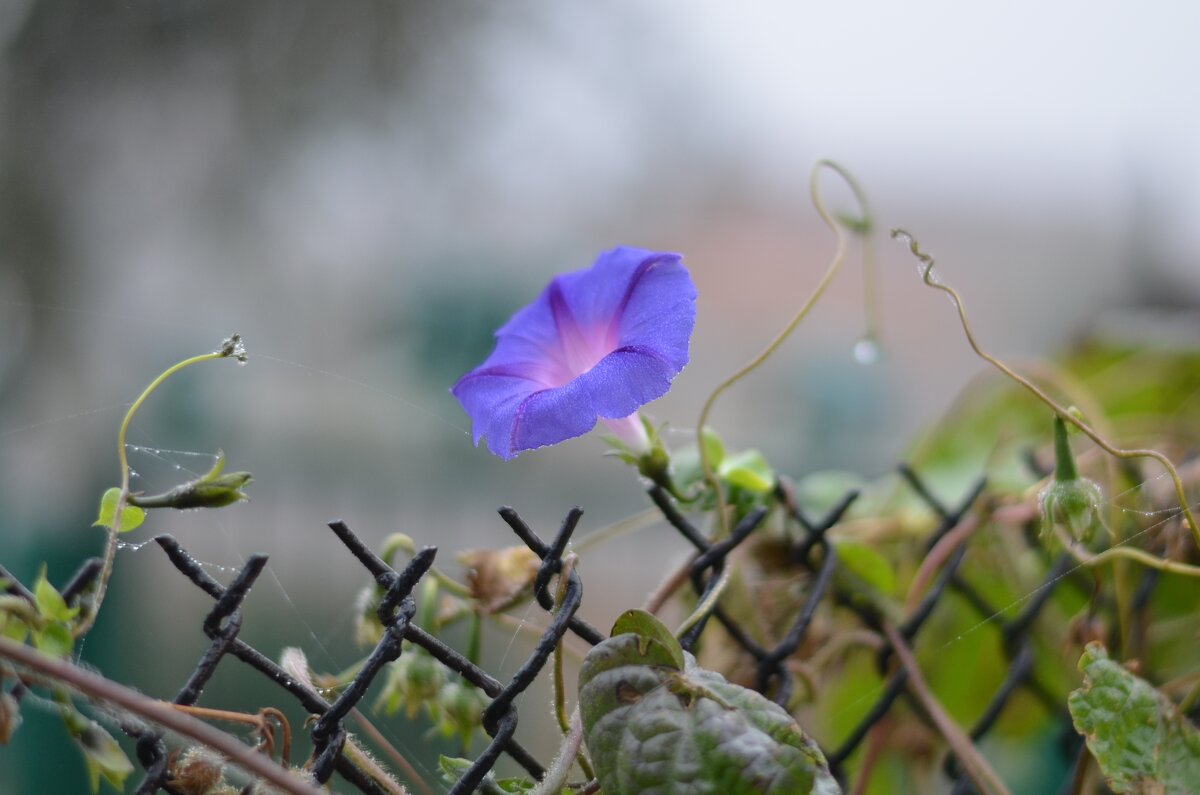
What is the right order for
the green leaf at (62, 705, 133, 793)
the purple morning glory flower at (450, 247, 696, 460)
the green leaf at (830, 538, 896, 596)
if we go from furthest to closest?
1. the green leaf at (830, 538, 896, 596)
2. the purple morning glory flower at (450, 247, 696, 460)
3. the green leaf at (62, 705, 133, 793)

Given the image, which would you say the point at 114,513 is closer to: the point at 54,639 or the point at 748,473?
the point at 54,639

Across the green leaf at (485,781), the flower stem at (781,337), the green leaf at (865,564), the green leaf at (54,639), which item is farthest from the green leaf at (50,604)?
the green leaf at (865,564)

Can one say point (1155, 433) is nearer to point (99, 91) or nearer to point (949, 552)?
point (949, 552)

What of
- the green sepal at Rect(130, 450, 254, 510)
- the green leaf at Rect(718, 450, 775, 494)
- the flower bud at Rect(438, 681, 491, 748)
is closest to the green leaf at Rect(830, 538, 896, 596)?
the green leaf at Rect(718, 450, 775, 494)

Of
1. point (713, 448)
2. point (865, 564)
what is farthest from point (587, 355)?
point (865, 564)

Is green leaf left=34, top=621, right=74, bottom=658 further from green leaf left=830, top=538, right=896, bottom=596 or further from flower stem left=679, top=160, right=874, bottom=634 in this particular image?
green leaf left=830, top=538, right=896, bottom=596

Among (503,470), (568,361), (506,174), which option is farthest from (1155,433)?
(506,174)
